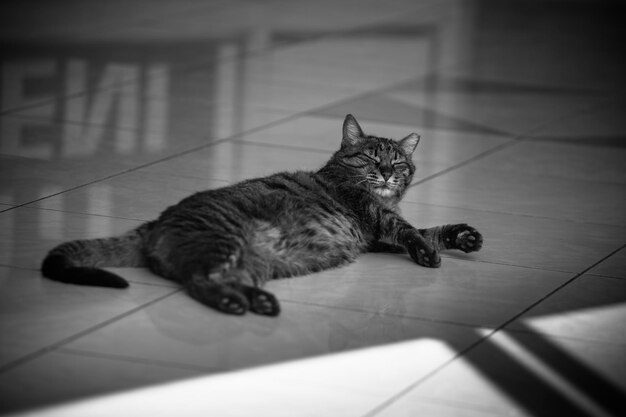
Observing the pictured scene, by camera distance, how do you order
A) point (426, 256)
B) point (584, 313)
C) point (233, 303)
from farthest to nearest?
point (426, 256) < point (584, 313) < point (233, 303)

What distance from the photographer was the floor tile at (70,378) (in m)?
3.80

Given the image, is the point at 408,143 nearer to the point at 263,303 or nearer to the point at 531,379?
the point at 263,303

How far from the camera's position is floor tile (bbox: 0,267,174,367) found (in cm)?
430

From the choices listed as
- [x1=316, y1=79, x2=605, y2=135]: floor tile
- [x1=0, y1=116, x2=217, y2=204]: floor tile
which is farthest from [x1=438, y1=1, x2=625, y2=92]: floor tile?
[x1=0, y1=116, x2=217, y2=204]: floor tile

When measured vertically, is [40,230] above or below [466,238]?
below

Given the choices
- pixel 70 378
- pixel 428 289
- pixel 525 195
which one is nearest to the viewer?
pixel 70 378

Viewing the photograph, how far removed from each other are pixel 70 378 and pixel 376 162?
231 cm

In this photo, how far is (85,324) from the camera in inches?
176

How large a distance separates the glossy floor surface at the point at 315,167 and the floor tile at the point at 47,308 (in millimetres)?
12

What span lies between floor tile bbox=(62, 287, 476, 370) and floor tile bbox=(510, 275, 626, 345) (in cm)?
35

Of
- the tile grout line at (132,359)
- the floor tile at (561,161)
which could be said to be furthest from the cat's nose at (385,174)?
the floor tile at (561,161)

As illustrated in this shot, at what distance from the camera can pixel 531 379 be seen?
4184 millimetres

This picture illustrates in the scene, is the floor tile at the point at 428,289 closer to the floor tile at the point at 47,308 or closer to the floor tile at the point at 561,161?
the floor tile at the point at 47,308

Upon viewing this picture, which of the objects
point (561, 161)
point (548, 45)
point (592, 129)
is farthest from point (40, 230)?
point (548, 45)
